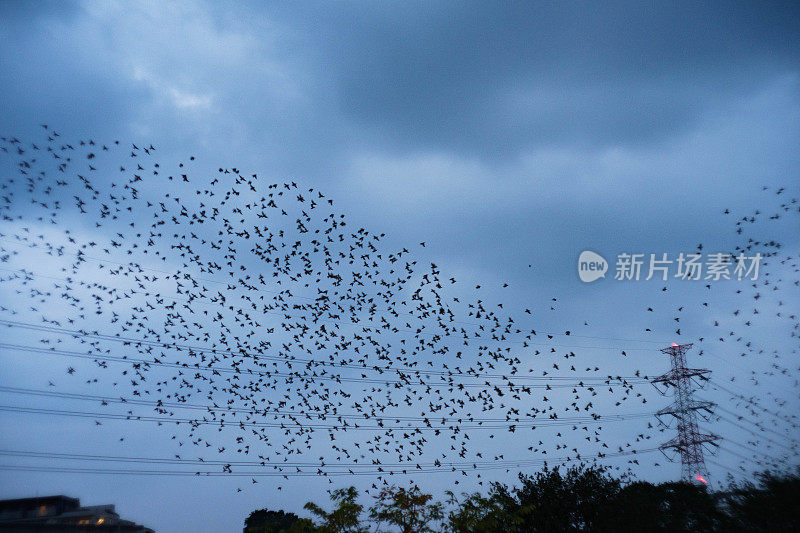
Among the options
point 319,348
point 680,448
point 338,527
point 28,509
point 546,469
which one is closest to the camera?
point 338,527

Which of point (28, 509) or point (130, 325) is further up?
point (130, 325)

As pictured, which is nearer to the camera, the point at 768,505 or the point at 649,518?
the point at 768,505

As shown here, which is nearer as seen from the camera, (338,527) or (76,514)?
(338,527)

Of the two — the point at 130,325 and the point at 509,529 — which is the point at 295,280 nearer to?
the point at 130,325

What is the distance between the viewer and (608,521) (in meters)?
31.7

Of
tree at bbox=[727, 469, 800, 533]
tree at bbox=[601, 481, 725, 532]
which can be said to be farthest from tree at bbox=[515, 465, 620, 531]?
tree at bbox=[727, 469, 800, 533]

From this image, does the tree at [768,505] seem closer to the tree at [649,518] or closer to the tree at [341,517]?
the tree at [649,518]

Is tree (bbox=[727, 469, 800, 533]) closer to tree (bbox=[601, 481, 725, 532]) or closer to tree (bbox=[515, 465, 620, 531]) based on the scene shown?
tree (bbox=[601, 481, 725, 532])

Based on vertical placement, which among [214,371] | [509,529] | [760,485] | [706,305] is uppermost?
[706,305]

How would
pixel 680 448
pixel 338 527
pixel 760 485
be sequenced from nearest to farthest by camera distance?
1. pixel 760 485
2. pixel 338 527
3. pixel 680 448

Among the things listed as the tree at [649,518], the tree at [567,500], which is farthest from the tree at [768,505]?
the tree at [567,500]

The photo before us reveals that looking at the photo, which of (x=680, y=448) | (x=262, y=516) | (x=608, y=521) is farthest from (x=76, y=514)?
(x=680, y=448)

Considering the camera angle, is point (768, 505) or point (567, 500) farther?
point (567, 500)

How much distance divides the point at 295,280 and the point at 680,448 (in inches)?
2210
